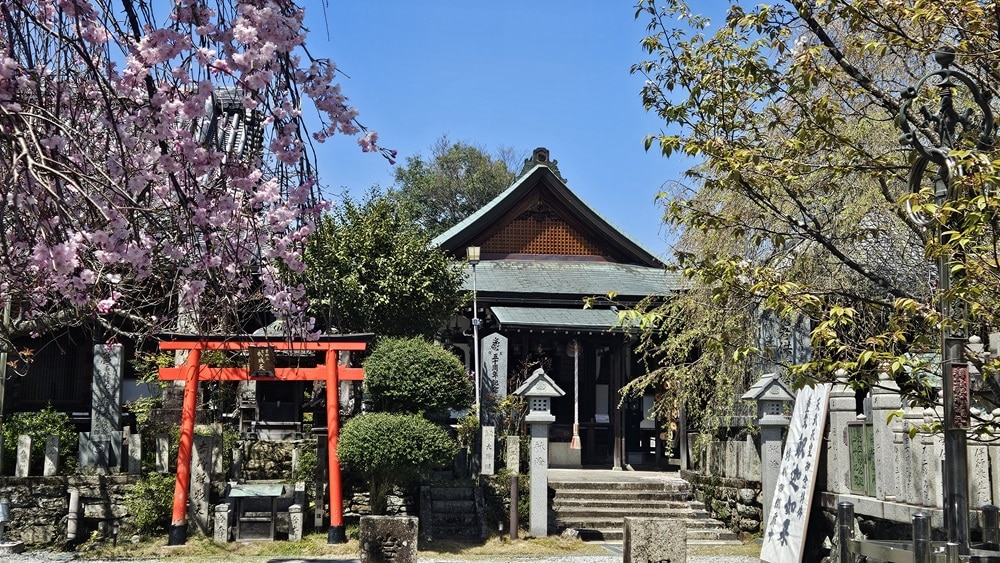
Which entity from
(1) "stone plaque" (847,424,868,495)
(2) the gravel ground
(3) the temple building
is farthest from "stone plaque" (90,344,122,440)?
(1) "stone plaque" (847,424,868,495)

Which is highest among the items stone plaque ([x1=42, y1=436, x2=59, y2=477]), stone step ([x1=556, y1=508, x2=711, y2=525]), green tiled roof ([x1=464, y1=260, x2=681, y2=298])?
green tiled roof ([x1=464, y1=260, x2=681, y2=298])

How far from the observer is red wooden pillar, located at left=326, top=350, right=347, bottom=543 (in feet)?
48.5

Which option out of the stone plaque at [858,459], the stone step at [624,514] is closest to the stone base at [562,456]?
the stone step at [624,514]

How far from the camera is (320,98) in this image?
6301mm

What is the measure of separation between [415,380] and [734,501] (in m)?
5.53

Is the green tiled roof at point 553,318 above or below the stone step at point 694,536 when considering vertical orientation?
above

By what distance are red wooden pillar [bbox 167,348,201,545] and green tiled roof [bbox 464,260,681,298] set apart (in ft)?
26.7

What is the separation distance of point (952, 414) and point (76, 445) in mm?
13741

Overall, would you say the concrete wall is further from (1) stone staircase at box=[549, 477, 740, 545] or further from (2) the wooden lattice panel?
(2) the wooden lattice panel

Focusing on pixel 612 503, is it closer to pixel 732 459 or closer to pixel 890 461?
pixel 732 459

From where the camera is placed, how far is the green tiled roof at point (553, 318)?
21531 millimetres

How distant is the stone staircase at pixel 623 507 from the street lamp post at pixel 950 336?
33.3ft

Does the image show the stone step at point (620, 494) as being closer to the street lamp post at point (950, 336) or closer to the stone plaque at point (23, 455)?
the stone plaque at point (23, 455)

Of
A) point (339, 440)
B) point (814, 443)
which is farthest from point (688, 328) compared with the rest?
point (339, 440)
